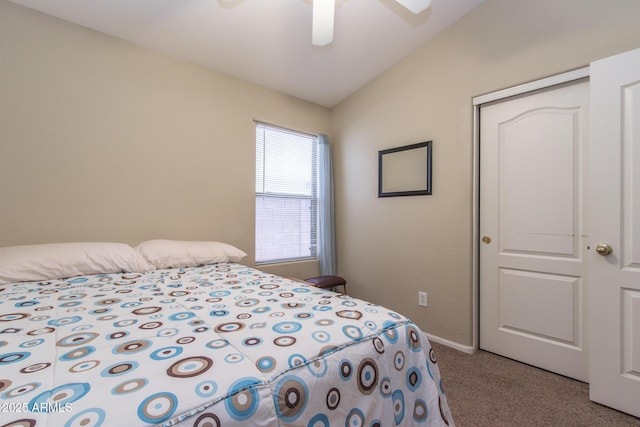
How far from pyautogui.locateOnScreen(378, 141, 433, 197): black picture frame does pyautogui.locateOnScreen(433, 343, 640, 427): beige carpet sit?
1399 millimetres

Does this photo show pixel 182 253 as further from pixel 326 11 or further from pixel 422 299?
pixel 422 299

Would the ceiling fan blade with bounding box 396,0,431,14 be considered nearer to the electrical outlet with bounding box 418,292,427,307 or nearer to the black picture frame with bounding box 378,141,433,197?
the black picture frame with bounding box 378,141,433,197

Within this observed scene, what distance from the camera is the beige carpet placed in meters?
1.55

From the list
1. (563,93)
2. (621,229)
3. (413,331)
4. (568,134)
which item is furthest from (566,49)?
(413,331)

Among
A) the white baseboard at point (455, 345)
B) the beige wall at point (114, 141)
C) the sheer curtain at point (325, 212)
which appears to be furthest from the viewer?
the sheer curtain at point (325, 212)

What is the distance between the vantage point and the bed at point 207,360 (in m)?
0.61

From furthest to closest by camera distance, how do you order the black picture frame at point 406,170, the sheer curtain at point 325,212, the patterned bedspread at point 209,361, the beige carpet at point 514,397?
1. the sheer curtain at point 325,212
2. the black picture frame at point 406,170
3. the beige carpet at point 514,397
4. the patterned bedspread at point 209,361

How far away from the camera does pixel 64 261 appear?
5.57 ft

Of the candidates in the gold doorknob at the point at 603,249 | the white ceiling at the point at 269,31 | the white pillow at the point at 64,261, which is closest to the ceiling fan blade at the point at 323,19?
the white ceiling at the point at 269,31

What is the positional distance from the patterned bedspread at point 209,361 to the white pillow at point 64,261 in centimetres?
14

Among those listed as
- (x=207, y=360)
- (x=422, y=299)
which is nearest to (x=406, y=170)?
(x=422, y=299)

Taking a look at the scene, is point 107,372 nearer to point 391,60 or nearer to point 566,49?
point 566,49

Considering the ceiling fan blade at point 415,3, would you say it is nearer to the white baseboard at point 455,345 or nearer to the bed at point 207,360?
the bed at point 207,360

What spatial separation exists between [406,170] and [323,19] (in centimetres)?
152
